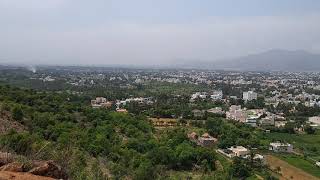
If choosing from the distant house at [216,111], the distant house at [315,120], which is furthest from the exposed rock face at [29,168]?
the distant house at [315,120]

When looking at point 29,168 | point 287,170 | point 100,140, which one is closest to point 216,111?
point 287,170

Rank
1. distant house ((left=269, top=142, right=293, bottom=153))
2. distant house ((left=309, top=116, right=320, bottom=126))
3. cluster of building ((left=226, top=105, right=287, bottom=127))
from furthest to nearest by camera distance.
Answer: distant house ((left=309, top=116, right=320, bottom=126)) → cluster of building ((left=226, top=105, right=287, bottom=127)) → distant house ((left=269, top=142, right=293, bottom=153))

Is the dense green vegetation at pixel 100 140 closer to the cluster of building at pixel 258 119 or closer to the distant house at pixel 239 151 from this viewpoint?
the distant house at pixel 239 151

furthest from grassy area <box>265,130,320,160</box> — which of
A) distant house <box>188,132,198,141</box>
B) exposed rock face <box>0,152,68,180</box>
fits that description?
exposed rock face <box>0,152,68,180</box>

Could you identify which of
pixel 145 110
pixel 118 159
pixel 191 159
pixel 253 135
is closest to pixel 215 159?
pixel 191 159

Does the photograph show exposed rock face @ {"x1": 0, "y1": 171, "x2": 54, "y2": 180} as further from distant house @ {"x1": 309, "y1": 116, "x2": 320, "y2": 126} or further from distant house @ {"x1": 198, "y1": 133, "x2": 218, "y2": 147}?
distant house @ {"x1": 309, "y1": 116, "x2": 320, "y2": 126}
